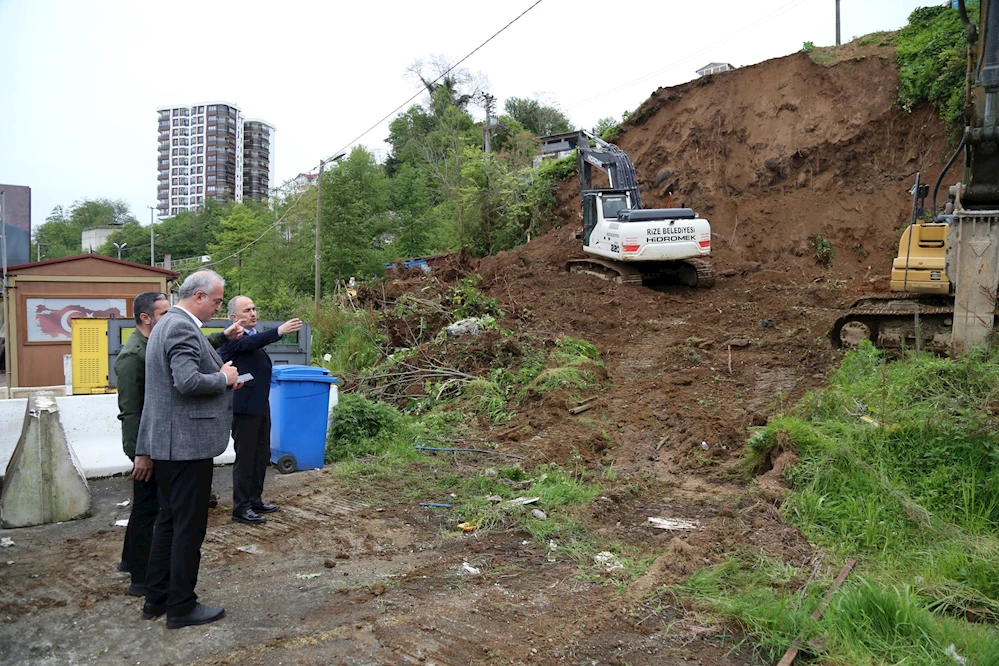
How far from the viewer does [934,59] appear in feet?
65.3

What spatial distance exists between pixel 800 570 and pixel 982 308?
480cm

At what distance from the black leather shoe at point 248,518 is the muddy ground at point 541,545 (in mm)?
124

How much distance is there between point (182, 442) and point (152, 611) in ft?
3.16

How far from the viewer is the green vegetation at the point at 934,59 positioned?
19.3 meters

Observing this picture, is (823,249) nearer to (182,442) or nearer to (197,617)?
(182,442)

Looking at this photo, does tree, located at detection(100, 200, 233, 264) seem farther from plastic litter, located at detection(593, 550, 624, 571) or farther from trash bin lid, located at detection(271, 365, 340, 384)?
plastic litter, located at detection(593, 550, 624, 571)

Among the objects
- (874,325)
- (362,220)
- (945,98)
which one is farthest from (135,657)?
(362,220)

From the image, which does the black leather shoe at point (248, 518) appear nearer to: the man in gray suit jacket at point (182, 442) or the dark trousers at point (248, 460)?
the dark trousers at point (248, 460)

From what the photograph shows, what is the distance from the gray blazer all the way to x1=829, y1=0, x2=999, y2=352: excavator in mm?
6533

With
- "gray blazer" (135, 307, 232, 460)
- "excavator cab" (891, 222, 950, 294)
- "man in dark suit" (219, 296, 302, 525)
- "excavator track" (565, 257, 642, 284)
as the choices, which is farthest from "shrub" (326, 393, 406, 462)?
"excavator track" (565, 257, 642, 284)

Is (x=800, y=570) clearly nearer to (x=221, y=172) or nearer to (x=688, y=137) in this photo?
(x=688, y=137)

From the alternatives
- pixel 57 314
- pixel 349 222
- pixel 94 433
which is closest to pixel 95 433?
pixel 94 433

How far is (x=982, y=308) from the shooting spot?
7.89 meters

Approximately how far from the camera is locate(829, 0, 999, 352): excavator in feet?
25.1
